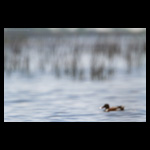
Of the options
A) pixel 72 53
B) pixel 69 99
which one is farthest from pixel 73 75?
pixel 69 99

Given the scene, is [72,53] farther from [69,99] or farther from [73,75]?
[69,99]

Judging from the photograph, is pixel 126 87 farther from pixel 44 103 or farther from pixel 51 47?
pixel 51 47

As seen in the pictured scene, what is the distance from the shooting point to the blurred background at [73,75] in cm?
557

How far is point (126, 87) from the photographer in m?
7.14

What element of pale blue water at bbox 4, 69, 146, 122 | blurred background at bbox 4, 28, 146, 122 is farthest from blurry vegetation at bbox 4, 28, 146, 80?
pale blue water at bbox 4, 69, 146, 122

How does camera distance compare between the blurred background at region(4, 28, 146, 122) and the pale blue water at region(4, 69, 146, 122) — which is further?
the blurred background at region(4, 28, 146, 122)

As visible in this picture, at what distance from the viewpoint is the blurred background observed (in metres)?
5.57

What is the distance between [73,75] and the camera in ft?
27.0

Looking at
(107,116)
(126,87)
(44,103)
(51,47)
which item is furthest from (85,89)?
(51,47)

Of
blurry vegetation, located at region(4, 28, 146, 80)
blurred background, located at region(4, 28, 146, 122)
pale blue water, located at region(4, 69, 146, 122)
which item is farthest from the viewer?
blurry vegetation, located at region(4, 28, 146, 80)

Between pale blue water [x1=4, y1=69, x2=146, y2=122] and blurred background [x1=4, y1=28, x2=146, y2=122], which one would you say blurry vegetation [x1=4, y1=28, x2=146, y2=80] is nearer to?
blurred background [x1=4, y1=28, x2=146, y2=122]

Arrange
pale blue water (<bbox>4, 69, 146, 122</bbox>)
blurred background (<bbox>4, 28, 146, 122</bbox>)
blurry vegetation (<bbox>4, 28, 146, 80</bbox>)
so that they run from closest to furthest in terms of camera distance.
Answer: pale blue water (<bbox>4, 69, 146, 122</bbox>) < blurred background (<bbox>4, 28, 146, 122</bbox>) < blurry vegetation (<bbox>4, 28, 146, 80</bbox>)

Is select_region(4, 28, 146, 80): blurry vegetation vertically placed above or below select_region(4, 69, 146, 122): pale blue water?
above
